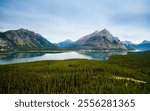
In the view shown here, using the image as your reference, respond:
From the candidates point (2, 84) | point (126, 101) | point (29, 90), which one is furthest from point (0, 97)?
point (2, 84)

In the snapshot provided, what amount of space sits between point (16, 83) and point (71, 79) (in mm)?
16337

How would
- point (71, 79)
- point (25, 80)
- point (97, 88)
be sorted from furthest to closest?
1. point (71, 79)
2. point (25, 80)
3. point (97, 88)

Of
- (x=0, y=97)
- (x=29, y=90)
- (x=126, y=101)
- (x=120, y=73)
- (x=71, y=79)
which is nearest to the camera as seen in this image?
(x=126, y=101)

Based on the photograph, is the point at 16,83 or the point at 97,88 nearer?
the point at 97,88

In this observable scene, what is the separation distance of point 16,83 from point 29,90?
766 centimetres

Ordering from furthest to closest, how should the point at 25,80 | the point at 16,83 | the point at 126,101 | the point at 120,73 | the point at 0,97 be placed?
the point at 120,73 < the point at 25,80 < the point at 16,83 < the point at 0,97 < the point at 126,101

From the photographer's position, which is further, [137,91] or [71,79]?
[71,79]

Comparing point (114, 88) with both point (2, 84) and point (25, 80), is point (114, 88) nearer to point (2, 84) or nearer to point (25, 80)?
point (25, 80)

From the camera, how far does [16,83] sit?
50.4 m

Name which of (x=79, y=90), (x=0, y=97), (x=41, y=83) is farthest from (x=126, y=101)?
(x=41, y=83)

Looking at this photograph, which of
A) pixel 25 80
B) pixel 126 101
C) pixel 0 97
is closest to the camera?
pixel 126 101

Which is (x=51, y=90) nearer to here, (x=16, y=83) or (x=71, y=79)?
(x=16, y=83)

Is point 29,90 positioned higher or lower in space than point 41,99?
lower

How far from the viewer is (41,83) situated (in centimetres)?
5084
